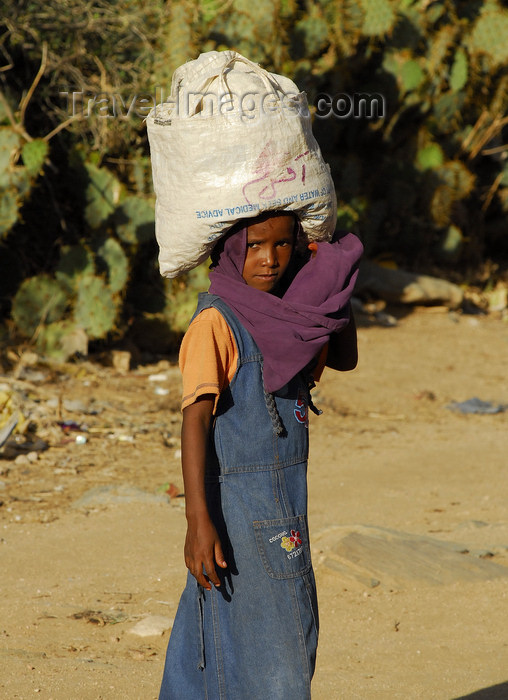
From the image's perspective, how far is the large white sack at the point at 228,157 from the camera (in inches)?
79.0

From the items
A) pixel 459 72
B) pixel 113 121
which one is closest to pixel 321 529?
pixel 113 121

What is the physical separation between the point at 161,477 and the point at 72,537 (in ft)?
3.27

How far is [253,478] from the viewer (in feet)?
6.61

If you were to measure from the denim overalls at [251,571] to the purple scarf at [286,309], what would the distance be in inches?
1.4

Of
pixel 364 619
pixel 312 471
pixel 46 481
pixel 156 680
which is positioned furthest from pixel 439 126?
pixel 156 680

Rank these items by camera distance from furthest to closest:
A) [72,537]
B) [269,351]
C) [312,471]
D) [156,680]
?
[312,471] < [72,537] < [156,680] < [269,351]

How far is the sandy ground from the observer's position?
300 cm

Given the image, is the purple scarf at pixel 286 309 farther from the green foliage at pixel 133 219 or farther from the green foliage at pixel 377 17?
the green foliage at pixel 377 17

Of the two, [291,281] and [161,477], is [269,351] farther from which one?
[161,477]

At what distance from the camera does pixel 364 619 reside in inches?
136

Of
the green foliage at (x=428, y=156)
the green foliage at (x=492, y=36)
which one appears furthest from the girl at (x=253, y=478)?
the green foliage at (x=492, y=36)

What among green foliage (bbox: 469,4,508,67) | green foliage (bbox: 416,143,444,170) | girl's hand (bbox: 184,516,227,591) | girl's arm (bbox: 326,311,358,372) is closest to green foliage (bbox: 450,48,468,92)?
green foliage (bbox: 469,4,508,67)

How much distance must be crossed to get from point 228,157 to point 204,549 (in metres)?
0.88

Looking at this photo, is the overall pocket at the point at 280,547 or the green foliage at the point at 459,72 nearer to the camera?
the overall pocket at the point at 280,547
